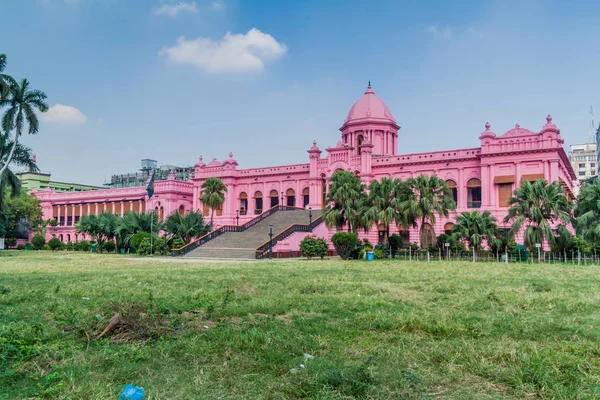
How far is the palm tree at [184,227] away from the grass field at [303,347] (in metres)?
29.1

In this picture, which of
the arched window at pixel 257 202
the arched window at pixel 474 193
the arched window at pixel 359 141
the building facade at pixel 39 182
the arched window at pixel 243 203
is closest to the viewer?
the arched window at pixel 474 193

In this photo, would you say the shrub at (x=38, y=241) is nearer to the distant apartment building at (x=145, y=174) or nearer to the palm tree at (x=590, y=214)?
the distant apartment building at (x=145, y=174)

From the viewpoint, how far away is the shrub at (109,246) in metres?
46.0

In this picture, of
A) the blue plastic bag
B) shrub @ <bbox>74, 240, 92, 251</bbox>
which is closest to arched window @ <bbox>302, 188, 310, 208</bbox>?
shrub @ <bbox>74, 240, 92, 251</bbox>

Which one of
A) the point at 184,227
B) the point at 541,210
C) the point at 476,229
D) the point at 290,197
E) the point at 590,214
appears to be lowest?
the point at 476,229

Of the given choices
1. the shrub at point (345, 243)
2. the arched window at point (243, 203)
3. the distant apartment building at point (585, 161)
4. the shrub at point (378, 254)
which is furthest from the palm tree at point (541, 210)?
the distant apartment building at point (585, 161)

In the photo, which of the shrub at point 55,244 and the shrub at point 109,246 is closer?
the shrub at point 109,246

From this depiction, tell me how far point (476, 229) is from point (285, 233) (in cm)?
1377

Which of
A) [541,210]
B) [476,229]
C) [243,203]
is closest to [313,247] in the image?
[476,229]

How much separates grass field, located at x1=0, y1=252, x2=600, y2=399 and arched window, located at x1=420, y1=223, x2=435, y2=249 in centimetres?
2109

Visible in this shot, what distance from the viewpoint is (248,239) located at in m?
38.3

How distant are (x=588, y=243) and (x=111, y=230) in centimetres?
4023

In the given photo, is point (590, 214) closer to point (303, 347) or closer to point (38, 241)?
point (303, 347)

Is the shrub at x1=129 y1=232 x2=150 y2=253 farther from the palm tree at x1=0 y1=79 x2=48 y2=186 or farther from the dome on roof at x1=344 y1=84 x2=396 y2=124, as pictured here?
the dome on roof at x1=344 y1=84 x2=396 y2=124
